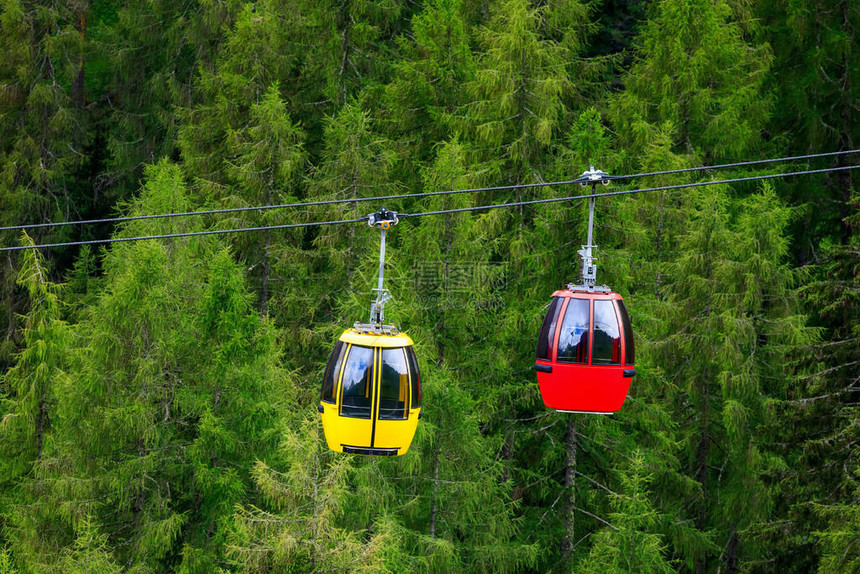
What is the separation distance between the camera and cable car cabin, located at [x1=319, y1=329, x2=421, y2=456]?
9625 millimetres

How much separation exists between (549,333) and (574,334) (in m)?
0.29

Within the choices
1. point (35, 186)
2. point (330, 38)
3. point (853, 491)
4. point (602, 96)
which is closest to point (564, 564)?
point (853, 491)

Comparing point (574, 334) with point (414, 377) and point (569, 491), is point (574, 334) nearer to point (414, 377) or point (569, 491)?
point (414, 377)

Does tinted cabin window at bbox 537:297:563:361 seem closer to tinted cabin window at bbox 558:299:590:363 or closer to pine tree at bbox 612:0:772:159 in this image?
tinted cabin window at bbox 558:299:590:363

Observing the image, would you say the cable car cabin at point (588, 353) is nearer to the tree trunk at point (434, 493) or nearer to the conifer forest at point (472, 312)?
the conifer forest at point (472, 312)

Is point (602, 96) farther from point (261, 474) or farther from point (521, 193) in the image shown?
point (261, 474)

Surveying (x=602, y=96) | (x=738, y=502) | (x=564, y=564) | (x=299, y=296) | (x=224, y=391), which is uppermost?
(x=602, y=96)

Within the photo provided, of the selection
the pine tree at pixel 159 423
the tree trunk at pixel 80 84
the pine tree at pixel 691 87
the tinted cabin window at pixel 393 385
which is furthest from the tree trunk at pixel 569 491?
the tree trunk at pixel 80 84

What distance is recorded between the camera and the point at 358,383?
9.62m

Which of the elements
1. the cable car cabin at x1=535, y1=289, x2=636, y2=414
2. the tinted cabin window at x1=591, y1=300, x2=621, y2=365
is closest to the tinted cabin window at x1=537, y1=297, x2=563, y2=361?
the cable car cabin at x1=535, y1=289, x2=636, y2=414

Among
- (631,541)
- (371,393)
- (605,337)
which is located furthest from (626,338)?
(631,541)

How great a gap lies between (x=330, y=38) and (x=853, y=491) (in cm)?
1743

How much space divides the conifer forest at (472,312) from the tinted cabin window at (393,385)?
6.27 meters

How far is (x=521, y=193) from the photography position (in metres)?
22.5
